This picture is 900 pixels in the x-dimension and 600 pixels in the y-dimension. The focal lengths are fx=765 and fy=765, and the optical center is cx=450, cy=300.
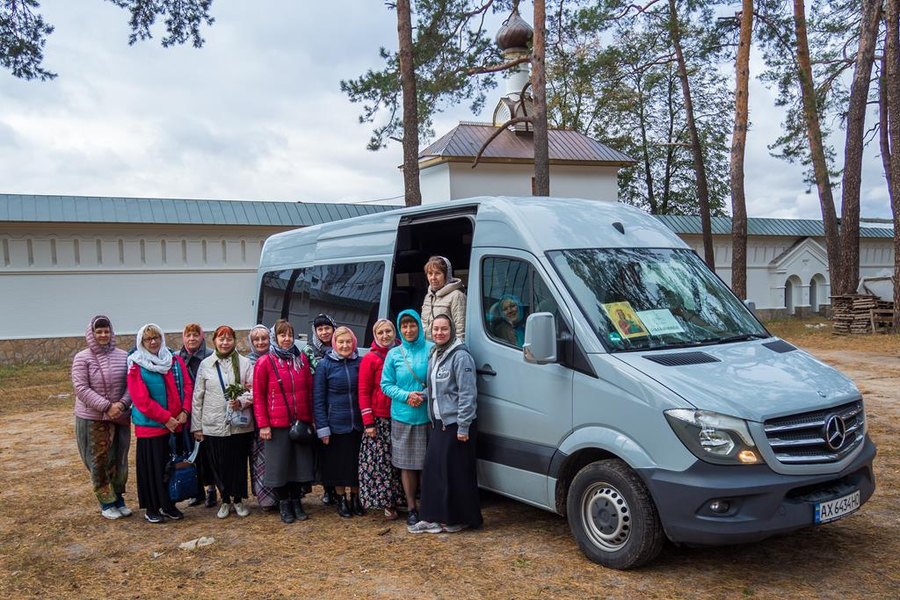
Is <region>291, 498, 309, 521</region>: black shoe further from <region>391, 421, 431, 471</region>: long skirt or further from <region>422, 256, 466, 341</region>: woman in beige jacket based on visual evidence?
<region>422, 256, 466, 341</region>: woman in beige jacket

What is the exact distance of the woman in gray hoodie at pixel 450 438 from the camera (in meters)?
5.33

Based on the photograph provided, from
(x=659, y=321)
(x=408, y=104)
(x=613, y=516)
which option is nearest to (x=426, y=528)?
(x=613, y=516)

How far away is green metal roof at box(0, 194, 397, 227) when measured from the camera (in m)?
19.5

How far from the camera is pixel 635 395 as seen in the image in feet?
14.5

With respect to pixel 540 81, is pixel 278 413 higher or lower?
lower

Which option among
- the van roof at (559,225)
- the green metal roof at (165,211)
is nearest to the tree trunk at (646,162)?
the green metal roof at (165,211)

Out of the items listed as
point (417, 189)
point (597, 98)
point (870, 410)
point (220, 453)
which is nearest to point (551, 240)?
point (220, 453)

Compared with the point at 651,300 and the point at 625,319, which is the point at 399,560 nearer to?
the point at 625,319

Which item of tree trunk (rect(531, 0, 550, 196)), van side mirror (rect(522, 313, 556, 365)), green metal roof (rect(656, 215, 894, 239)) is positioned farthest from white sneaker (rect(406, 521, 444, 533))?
green metal roof (rect(656, 215, 894, 239))

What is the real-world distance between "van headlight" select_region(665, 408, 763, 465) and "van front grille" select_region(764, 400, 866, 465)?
137 mm

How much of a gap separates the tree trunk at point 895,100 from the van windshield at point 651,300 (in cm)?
1696

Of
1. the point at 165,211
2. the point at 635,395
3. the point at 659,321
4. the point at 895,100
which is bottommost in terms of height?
the point at 635,395

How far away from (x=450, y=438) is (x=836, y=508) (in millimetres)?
2435

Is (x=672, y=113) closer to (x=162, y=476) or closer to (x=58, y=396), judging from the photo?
(x=58, y=396)
